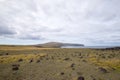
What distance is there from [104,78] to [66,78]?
4.74 metres

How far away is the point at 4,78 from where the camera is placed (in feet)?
42.3

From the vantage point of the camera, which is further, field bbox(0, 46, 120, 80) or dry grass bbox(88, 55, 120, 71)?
dry grass bbox(88, 55, 120, 71)

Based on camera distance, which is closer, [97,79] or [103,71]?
[97,79]

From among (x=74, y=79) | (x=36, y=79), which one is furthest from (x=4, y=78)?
(x=74, y=79)

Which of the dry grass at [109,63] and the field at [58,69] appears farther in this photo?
the dry grass at [109,63]

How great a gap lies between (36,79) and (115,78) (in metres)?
9.68

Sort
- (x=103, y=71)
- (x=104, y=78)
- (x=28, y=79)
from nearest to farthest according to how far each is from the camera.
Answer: (x=28, y=79) → (x=104, y=78) → (x=103, y=71)

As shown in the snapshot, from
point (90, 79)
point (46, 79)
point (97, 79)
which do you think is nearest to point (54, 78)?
point (46, 79)

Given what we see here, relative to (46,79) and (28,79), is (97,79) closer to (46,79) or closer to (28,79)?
(46,79)

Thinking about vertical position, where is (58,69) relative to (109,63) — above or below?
below

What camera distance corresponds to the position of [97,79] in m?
13.3

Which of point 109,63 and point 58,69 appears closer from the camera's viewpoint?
point 58,69

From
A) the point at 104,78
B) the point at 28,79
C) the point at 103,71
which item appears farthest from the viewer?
the point at 103,71

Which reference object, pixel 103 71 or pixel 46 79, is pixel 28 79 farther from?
pixel 103 71
